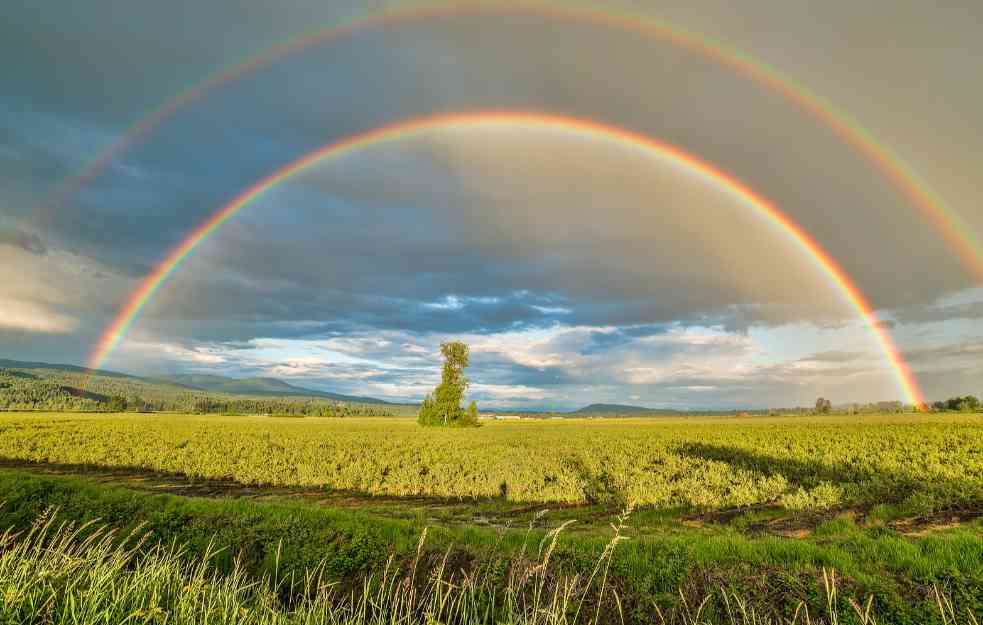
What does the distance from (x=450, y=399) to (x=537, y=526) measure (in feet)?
288

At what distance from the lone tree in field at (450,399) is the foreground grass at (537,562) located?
85828mm

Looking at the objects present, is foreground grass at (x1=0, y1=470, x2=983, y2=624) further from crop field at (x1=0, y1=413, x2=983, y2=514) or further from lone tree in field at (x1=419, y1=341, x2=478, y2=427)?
lone tree in field at (x1=419, y1=341, x2=478, y2=427)

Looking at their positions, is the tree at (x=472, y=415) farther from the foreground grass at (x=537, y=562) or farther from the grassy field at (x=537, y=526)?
the foreground grass at (x=537, y=562)

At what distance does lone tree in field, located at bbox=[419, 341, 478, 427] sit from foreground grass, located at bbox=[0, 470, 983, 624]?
85.8 meters

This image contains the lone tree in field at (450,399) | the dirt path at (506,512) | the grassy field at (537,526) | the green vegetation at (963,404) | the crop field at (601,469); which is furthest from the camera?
the green vegetation at (963,404)

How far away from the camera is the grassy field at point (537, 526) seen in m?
7.98

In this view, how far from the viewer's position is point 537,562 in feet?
33.3

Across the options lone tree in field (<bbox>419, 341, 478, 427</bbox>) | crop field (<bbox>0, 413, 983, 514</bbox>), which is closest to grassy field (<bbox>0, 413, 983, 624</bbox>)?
crop field (<bbox>0, 413, 983, 514</bbox>)

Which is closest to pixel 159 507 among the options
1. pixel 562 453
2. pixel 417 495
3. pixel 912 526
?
pixel 417 495

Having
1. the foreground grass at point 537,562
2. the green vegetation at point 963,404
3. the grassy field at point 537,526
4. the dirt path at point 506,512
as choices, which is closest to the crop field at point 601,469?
the grassy field at point 537,526

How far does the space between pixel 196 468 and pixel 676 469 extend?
27409mm

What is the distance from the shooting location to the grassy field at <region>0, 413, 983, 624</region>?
314 inches

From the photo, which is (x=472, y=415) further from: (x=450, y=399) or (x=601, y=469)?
(x=601, y=469)

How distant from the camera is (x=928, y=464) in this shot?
2819cm
